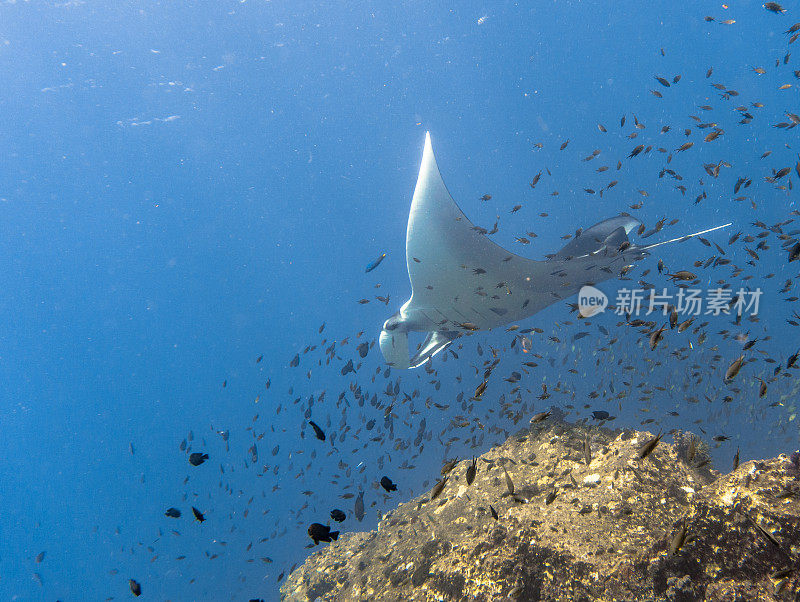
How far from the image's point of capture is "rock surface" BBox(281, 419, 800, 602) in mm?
2154

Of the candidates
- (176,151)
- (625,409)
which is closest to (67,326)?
(176,151)

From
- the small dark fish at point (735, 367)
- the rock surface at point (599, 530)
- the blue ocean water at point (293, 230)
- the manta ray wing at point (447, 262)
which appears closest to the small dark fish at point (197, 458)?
the rock surface at point (599, 530)

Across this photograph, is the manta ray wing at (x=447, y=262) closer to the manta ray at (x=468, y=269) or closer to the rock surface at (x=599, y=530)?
Result: the manta ray at (x=468, y=269)

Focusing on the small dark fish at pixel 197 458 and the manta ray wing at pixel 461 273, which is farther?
the manta ray wing at pixel 461 273

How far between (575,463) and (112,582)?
5533 cm

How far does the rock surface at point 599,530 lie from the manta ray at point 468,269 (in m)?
2.26

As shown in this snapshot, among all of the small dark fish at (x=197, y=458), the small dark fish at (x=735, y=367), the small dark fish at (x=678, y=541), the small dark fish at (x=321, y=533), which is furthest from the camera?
the small dark fish at (x=197, y=458)

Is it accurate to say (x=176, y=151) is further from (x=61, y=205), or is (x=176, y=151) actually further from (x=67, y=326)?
(x=67, y=326)

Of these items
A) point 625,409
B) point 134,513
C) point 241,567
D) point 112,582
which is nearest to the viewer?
point 625,409

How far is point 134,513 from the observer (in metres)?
45.8

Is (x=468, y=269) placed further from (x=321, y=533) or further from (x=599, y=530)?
(x=321, y=533)

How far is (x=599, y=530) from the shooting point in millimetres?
2945

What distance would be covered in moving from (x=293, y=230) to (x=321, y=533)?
188 ft

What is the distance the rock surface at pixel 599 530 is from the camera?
2154 millimetres
